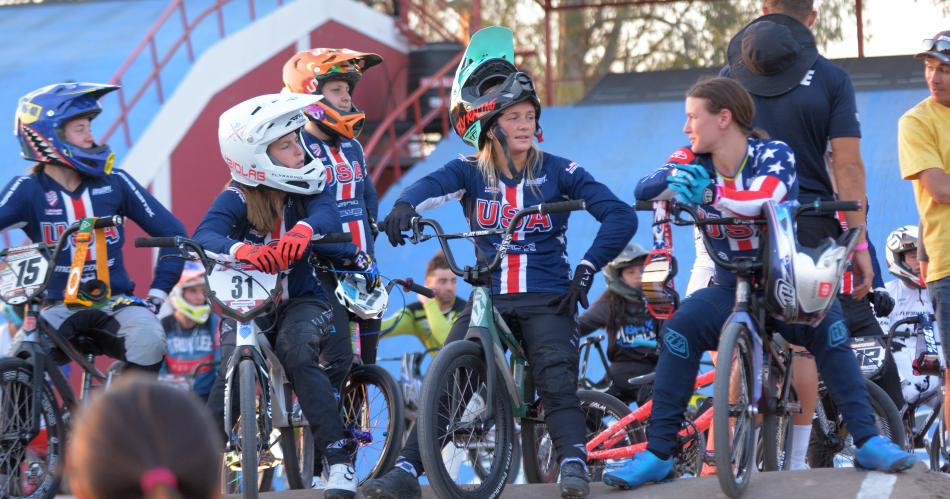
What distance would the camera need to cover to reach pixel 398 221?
5.90 metres

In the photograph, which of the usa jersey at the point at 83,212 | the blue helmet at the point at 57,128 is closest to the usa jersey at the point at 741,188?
the usa jersey at the point at 83,212

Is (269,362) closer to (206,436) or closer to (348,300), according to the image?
(348,300)

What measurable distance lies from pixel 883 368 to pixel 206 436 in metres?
5.29

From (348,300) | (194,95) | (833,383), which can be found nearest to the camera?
(833,383)

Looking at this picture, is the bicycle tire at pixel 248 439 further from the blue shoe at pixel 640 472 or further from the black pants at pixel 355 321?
the blue shoe at pixel 640 472

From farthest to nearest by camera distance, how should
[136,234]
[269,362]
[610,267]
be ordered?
[136,234], [610,267], [269,362]

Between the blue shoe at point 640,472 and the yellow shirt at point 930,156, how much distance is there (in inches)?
69.7

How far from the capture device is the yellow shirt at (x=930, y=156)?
21.3 ft

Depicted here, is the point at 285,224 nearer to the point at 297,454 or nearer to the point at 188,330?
the point at 297,454

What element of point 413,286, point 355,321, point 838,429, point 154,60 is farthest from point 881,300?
point 154,60

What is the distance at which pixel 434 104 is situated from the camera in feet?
66.5

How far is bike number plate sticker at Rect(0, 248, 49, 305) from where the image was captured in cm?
659

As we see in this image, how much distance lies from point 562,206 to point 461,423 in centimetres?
101

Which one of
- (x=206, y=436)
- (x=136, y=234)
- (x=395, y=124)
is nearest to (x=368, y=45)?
(x=395, y=124)
